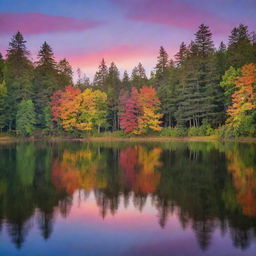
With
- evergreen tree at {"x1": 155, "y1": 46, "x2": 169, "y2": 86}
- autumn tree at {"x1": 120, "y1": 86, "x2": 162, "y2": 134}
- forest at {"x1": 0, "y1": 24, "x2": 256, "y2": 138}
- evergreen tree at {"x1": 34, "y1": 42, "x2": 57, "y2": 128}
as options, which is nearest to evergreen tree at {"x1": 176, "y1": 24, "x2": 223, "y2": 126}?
forest at {"x1": 0, "y1": 24, "x2": 256, "y2": 138}

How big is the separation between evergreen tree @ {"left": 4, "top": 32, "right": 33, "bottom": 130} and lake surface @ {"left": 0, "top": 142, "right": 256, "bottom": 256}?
1950 inches

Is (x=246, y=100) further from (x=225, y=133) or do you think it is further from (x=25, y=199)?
(x=25, y=199)

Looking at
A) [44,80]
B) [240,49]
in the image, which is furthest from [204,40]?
[44,80]

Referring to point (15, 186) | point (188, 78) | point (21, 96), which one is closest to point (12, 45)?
point (21, 96)

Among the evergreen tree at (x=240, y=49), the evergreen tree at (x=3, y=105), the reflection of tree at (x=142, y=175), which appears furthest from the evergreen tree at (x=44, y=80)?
the reflection of tree at (x=142, y=175)

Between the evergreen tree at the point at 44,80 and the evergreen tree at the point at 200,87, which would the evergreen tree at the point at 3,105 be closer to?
the evergreen tree at the point at 44,80

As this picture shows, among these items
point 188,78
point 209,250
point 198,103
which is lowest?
point 209,250

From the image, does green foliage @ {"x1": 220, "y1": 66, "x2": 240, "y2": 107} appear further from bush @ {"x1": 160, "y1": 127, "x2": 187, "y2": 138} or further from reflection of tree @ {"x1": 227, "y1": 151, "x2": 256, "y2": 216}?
reflection of tree @ {"x1": 227, "y1": 151, "x2": 256, "y2": 216}

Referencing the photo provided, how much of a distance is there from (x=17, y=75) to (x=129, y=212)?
218ft

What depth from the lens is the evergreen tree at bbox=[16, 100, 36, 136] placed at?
65.8 meters

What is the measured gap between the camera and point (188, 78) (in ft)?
215

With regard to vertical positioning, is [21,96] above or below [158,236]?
above

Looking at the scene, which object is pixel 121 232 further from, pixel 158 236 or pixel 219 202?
pixel 219 202

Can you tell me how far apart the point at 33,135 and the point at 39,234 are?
60.9 meters
